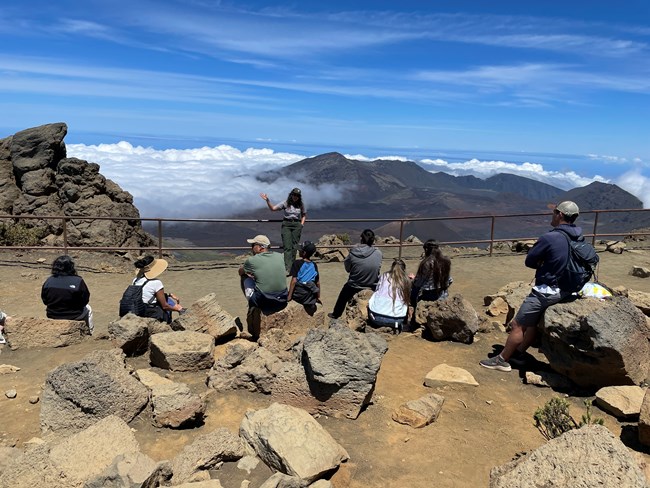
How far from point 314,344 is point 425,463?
1530 mm

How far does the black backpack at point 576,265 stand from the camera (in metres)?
5.61

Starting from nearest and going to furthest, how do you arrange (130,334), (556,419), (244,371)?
1. (556,419)
2. (244,371)
3. (130,334)

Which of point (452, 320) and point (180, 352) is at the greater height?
point (452, 320)

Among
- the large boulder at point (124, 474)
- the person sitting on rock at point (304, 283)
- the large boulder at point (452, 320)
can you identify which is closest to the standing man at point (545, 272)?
the large boulder at point (452, 320)

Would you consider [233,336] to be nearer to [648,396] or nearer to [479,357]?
[479,357]

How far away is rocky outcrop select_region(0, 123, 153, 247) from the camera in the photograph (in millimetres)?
15656

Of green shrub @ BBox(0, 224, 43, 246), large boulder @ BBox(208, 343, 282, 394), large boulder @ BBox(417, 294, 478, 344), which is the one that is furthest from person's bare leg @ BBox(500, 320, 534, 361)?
green shrub @ BBox(0, 224, 43, 246)

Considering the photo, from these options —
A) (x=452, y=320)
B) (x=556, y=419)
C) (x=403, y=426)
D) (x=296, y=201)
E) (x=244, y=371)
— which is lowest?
(x=403, y=426)

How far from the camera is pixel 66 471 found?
3.56 metres

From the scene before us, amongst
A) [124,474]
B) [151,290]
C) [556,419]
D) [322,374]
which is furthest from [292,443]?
[151,290]

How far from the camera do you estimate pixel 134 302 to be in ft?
23.5

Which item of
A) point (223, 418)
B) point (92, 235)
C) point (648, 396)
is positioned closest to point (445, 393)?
point (648, 396)

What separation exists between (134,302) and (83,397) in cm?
258

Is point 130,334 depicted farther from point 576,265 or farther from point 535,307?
point 576,265
